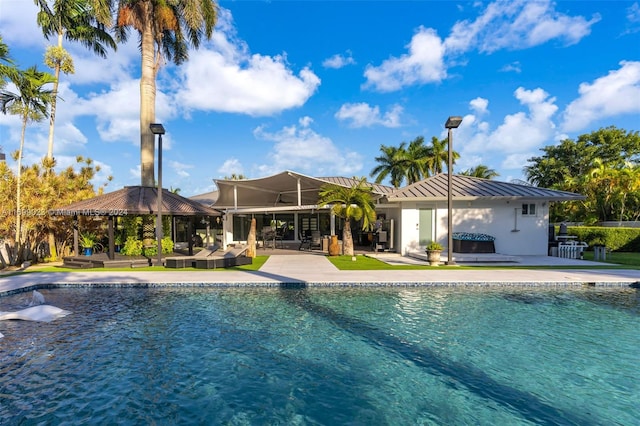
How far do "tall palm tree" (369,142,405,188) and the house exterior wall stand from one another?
21.8 meters

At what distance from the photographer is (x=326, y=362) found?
4.79 m

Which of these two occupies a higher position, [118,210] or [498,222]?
[118,210]

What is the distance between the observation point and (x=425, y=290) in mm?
8727

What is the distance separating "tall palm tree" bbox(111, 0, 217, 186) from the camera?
14.9 m

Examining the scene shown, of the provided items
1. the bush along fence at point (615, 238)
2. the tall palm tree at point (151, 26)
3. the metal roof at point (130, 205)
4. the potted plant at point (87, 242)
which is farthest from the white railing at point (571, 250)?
the potted plant at point (87, 242)

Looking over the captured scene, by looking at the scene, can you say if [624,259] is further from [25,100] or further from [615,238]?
[25,100]

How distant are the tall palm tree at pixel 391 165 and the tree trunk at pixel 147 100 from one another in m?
26.9

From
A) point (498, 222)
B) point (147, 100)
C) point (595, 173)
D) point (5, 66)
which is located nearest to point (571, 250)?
point (498, 222)

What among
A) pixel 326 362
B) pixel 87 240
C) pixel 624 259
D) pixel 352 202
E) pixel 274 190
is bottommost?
pixel 326 362

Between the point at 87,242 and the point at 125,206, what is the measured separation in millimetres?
3198

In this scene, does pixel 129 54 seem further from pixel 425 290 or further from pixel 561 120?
pixel 561 120

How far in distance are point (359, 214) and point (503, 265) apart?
Result: 5.88m

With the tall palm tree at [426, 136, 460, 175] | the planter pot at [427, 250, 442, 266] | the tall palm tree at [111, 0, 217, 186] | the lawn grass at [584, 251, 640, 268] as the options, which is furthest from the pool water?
the tall palm tree at [426, 136, 460, 175]

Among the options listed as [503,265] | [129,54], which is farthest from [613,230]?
[129,54]
